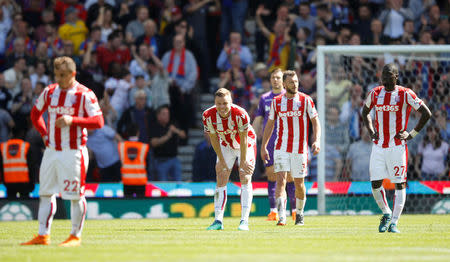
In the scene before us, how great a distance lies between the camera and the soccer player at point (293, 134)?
11.8 meters

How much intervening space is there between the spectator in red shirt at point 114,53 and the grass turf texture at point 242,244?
7.26 metres

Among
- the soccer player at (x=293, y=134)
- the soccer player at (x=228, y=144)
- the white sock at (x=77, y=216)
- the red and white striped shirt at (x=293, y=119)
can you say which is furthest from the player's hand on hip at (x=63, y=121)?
the red and white striped shirt at (x=293, y=119)

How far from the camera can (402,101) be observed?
33.8ft

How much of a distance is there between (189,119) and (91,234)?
27.3ft

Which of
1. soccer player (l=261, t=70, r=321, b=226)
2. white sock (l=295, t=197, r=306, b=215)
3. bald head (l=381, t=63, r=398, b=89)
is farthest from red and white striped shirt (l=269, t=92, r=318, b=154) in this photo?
bald head (l=381, t=63, r=398, b=89)

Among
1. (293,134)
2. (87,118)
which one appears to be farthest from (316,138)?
(87,118)

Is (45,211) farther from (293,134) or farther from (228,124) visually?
(293,134)

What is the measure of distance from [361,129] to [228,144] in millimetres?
7029

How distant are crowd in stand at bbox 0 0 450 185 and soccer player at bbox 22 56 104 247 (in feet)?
27.0

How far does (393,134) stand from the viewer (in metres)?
10.3

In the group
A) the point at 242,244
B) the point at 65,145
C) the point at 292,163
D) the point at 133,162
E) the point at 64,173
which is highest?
the point at 65,145

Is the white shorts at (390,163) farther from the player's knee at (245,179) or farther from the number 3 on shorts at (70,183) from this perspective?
the number 3 on shorts at (70,183)

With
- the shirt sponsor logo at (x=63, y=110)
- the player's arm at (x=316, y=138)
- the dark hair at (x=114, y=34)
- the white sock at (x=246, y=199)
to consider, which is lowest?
the white sock at (x=246, y=199)

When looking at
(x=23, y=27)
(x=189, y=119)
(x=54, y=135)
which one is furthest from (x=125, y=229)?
(x=23, y=27)
